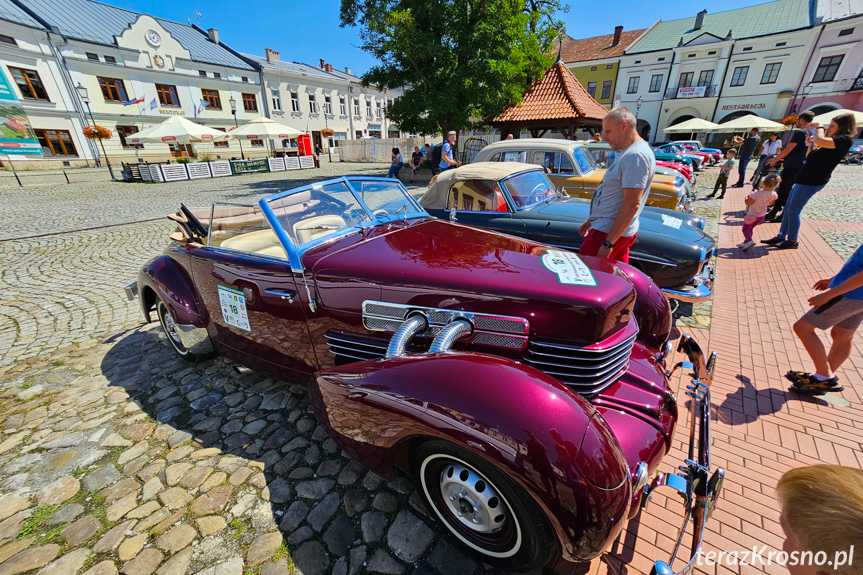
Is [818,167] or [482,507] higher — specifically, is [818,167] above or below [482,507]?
above

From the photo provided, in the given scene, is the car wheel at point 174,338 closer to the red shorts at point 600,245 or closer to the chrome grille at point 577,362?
the chrome grille at point 577,362

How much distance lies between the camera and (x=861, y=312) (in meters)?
2.77

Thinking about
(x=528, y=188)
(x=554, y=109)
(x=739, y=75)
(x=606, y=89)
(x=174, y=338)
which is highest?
(x=739, y=75)

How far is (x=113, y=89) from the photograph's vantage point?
1083 inches

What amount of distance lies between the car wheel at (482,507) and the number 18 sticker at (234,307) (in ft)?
6.21

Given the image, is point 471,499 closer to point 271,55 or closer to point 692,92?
point 692,92

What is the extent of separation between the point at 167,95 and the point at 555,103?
33053 millimetres

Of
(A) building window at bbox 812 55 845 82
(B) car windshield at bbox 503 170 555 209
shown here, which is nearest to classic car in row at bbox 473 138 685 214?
(B) car windshield at bbox 503 170 555 209

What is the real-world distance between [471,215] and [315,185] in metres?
2.68

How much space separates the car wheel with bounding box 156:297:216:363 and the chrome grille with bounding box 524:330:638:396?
314cm

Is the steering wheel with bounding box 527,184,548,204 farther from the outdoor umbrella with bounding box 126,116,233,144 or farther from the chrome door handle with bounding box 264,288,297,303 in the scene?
the outdoor umbrella with bounding box 126,116,233,144

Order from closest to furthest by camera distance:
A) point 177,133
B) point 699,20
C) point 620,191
Result: 1. point 620,191
2. point 177,133
3. point 699,20

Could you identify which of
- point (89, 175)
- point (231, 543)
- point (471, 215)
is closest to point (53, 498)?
point (231, 543)

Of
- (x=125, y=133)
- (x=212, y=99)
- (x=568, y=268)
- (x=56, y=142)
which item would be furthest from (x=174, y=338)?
(x=212, y=99)
